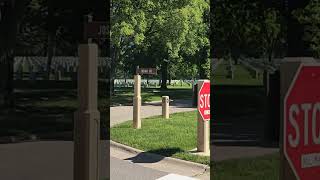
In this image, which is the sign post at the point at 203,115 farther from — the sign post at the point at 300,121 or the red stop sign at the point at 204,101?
the sign post at the point at 300,121

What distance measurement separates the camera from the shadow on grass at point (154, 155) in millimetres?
7965

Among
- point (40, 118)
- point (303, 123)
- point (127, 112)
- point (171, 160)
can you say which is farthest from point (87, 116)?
point (127, 112)

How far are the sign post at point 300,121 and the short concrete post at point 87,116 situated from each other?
4.98 ft

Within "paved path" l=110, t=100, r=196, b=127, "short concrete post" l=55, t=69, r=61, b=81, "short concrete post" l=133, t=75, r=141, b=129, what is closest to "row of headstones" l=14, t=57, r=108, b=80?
"short concrete post" l=55, t=69, r=61, b=81

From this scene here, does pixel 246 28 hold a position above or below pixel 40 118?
above

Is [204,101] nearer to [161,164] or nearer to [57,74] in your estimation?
[161,164]

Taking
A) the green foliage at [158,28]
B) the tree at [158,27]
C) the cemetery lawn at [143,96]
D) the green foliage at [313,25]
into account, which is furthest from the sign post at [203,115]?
the tree at [158,27]

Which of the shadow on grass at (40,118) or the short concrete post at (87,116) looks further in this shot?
the shadow on grass at (40,118)

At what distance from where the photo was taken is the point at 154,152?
8.56 metres

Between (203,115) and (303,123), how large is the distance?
695cm

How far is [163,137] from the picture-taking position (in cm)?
1070

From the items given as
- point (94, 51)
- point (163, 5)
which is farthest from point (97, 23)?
point (163, 5)

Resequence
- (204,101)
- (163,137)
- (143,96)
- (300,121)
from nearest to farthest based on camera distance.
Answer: (300,121), (204,101), (163,137), (143,96)

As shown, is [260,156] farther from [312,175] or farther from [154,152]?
[312,175]
